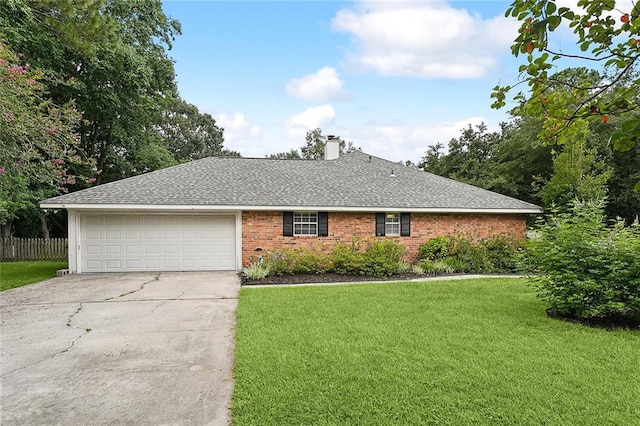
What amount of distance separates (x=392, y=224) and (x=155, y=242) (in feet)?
26.4

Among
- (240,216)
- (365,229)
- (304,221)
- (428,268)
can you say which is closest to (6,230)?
(240,216)

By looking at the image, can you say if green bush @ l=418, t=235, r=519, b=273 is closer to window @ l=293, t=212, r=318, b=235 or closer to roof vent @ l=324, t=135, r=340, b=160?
window @ l=293, t=212, r=318, b=235

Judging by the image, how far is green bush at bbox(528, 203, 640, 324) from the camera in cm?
570

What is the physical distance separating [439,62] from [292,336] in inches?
378

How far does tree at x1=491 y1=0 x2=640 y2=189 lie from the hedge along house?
974cm

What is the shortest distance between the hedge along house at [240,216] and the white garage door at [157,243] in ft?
0.10

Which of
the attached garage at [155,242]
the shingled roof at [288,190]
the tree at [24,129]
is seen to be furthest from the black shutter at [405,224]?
the tree at [24,129]

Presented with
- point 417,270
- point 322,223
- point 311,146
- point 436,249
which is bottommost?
point 417,270

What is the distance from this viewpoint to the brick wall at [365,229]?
1200 centimetres

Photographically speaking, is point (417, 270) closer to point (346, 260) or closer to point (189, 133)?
point (346, 260)

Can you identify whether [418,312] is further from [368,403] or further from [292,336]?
[368,403]

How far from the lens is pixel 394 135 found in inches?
1057

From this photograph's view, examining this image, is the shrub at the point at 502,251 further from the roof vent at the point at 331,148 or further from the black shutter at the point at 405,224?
the roof vent at the point at 331,148

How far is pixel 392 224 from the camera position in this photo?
42.6 ft
